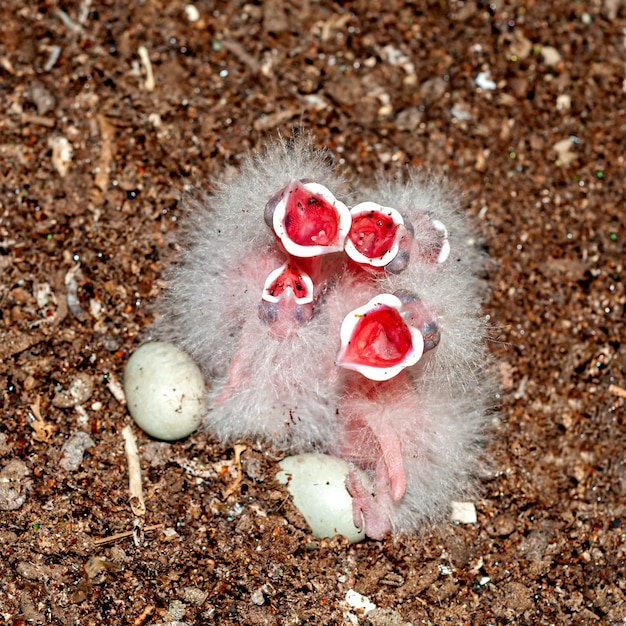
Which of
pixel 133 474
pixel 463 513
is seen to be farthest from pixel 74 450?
pixel 463 513

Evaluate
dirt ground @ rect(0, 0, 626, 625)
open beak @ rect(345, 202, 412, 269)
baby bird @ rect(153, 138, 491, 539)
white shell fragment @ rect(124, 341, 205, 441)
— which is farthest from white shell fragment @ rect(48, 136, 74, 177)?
open beak @ rect(345, 202, 412, 269)

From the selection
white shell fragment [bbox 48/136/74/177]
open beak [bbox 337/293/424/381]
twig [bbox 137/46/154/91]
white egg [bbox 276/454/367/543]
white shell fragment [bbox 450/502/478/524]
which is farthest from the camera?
twig [bbox 137/46/154/91]

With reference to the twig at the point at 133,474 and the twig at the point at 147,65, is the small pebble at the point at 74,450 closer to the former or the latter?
the twig at the point at 133,474

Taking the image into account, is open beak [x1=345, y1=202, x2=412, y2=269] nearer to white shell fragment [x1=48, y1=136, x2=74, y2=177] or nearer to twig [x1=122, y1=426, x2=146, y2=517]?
twig [x1=122, y1=426, x2=146, y2=517]

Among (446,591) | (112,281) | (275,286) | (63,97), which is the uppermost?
(63,97)

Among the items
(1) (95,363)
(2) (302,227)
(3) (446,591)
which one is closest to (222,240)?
(2) (302,227)

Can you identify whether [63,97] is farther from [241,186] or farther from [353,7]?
[353,7]

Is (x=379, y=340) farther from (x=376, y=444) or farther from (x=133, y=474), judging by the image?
(x=133, y=474)
